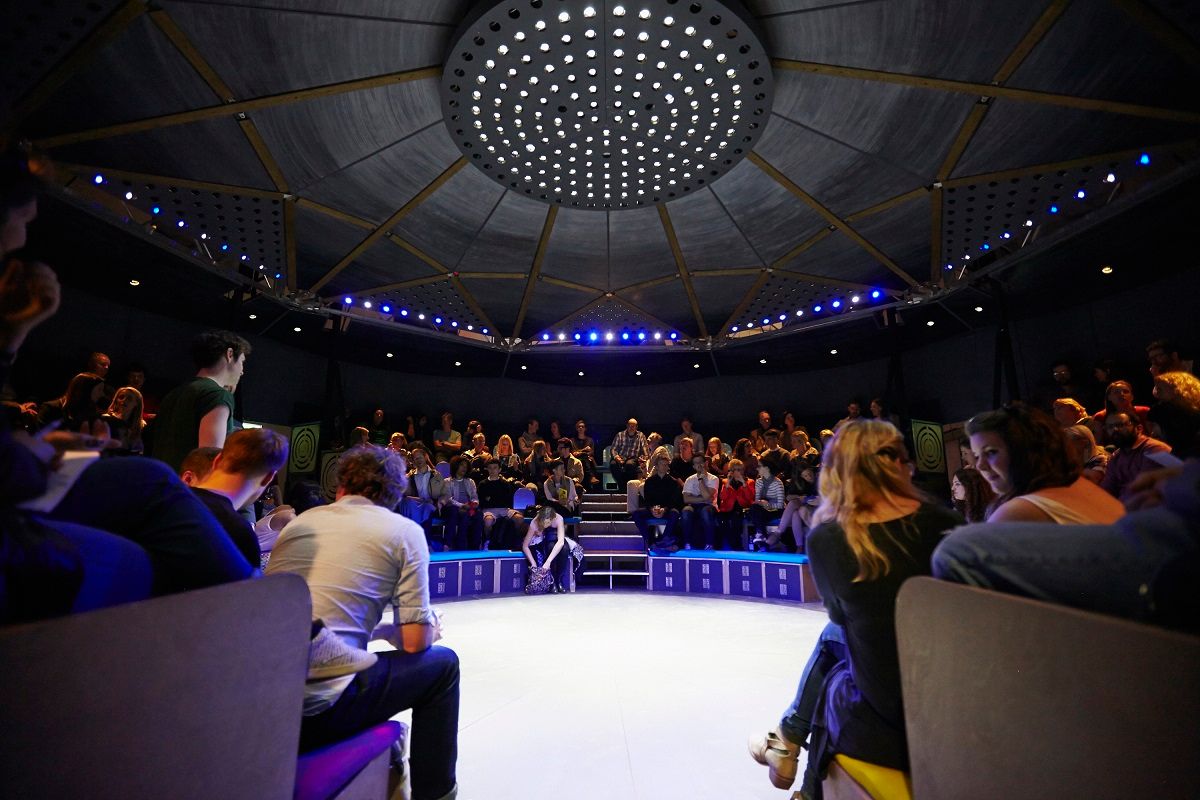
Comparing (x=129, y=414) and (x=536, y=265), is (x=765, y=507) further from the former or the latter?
(x=129, y=414)

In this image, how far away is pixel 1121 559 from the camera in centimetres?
83

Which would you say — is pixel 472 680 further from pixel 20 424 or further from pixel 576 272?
pixel 576 272

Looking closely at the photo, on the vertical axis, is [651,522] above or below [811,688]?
above

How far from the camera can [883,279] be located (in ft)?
23.5

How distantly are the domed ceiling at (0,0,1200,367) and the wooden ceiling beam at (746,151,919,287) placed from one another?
3 centimetres

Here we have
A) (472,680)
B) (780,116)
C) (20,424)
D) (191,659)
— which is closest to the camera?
(20,424)

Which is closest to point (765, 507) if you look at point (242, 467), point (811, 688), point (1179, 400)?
point (1179, 400)

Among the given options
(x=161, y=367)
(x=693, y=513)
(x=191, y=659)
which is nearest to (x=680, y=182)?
(x=191, y=659)

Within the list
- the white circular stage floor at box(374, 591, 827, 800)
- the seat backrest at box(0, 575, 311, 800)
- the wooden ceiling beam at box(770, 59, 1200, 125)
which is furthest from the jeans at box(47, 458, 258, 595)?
the wooden ceiling beam at box(770, 59, 1200, 125)

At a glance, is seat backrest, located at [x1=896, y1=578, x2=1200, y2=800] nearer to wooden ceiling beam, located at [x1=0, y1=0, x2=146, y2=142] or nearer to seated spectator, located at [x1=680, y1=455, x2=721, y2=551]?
wooden ceiling beam, located at [x1=0, y1=0, x2=146, y2=142]

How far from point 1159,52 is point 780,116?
233cm

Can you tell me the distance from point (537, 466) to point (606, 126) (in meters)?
6.81

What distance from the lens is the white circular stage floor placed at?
90.0 inches

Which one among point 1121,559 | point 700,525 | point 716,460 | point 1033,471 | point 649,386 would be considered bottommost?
point 700,525
